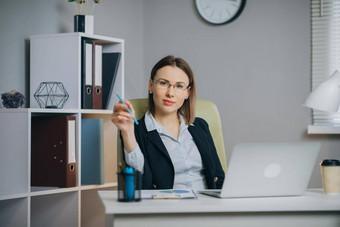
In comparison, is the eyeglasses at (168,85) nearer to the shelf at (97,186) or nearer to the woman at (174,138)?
the woman at (174,138)

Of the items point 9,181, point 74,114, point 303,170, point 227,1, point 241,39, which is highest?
point 227,1

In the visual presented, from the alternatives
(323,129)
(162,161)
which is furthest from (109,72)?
(323,129)

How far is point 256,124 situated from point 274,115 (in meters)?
0.14

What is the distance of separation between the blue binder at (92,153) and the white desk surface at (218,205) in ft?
3.70

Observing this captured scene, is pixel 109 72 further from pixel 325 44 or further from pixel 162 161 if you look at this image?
pixel 325 44

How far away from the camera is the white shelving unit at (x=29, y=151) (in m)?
2.25

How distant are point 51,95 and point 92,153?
1.30 feet

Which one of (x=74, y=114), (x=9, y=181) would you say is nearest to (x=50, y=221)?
(x=9, y=181)

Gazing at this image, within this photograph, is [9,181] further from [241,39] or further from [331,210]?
[241,39]

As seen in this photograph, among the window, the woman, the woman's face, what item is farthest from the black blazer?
the window

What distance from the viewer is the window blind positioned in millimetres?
3270

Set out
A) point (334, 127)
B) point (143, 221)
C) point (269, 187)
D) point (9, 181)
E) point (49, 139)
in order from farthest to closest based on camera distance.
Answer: point (334, 127)
point (49, 139)
point (9, 181)
point (269, 187)
point (143, 221)

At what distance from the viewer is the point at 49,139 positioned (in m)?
2.46

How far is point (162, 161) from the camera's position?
202cm
